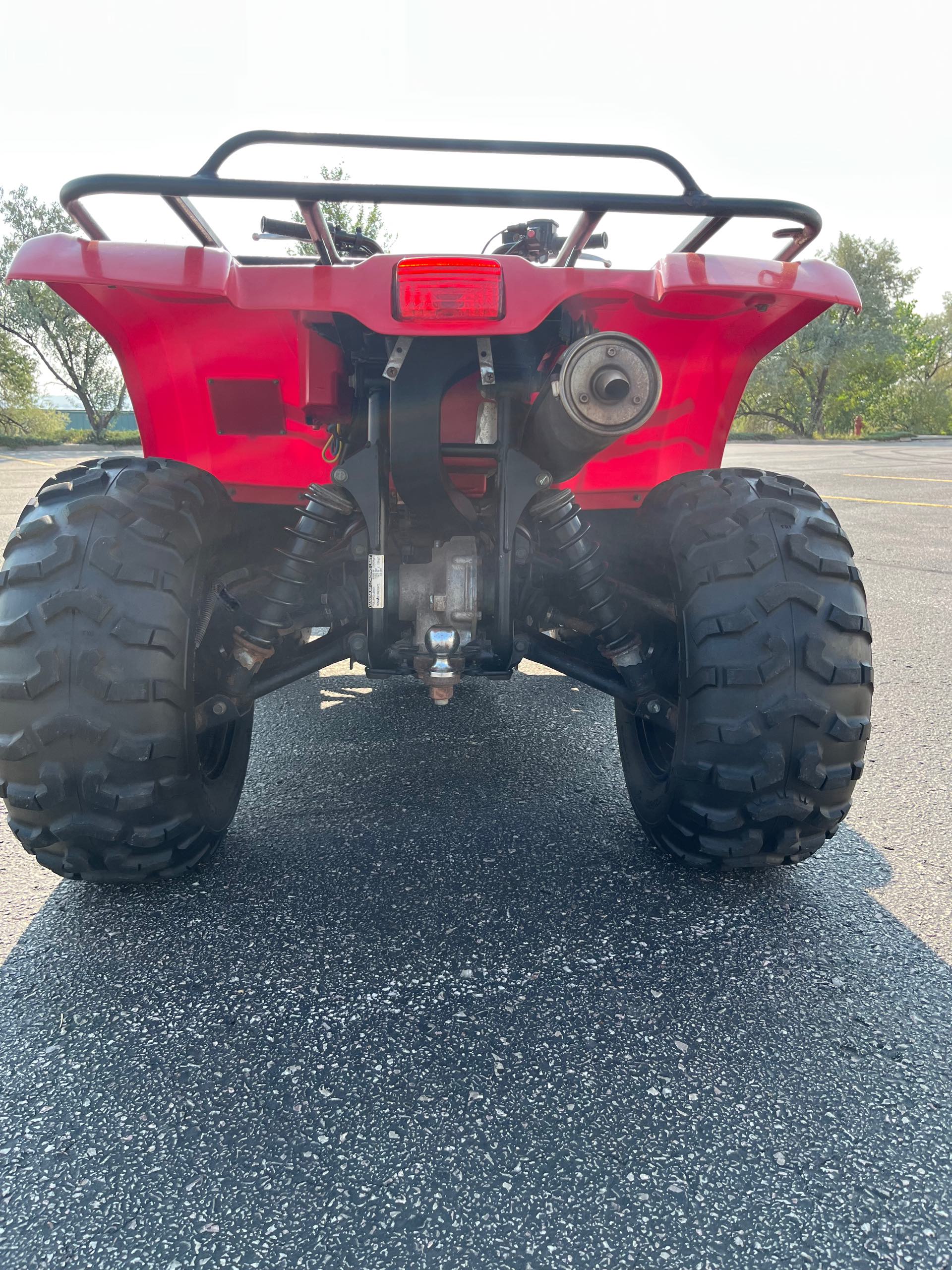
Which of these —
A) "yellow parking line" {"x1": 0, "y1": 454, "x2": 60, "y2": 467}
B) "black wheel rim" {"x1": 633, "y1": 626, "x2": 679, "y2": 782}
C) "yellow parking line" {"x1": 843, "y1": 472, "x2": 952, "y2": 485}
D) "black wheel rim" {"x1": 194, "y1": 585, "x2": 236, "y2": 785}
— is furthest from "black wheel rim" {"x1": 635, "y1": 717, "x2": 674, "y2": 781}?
"yellow parking line" {"x1": 0, "y1": 454, "x2": 60, "y2": 467}

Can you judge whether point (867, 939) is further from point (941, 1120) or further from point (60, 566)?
point (60, 566)

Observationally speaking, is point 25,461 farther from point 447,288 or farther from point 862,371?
point 862,371

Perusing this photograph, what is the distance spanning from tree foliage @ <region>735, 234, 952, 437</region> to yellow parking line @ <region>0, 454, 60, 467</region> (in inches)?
1360

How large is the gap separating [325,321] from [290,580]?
0.65m

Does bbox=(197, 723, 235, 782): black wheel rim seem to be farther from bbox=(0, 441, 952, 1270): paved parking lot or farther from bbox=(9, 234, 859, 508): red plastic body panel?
bbox=(9, 234, 859, 508): red plastic body panel

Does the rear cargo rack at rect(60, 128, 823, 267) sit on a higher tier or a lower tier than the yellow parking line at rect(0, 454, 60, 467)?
higher

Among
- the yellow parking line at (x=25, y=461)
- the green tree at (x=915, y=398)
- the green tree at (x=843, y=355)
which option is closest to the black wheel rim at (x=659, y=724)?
the yellow parking line at (x=25, y=461)

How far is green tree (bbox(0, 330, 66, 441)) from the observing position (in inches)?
1476

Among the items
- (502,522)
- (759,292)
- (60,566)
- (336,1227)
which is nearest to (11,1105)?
(336,1227)

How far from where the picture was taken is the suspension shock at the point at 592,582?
2.14 metres

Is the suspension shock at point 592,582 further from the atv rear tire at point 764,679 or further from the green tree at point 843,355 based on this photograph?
the green tree at point 843,355

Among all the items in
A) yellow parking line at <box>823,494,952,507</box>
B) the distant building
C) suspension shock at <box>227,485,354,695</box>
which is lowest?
the distant building

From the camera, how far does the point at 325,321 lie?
1.90 meters

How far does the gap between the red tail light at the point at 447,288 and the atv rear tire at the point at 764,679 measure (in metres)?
0.78
